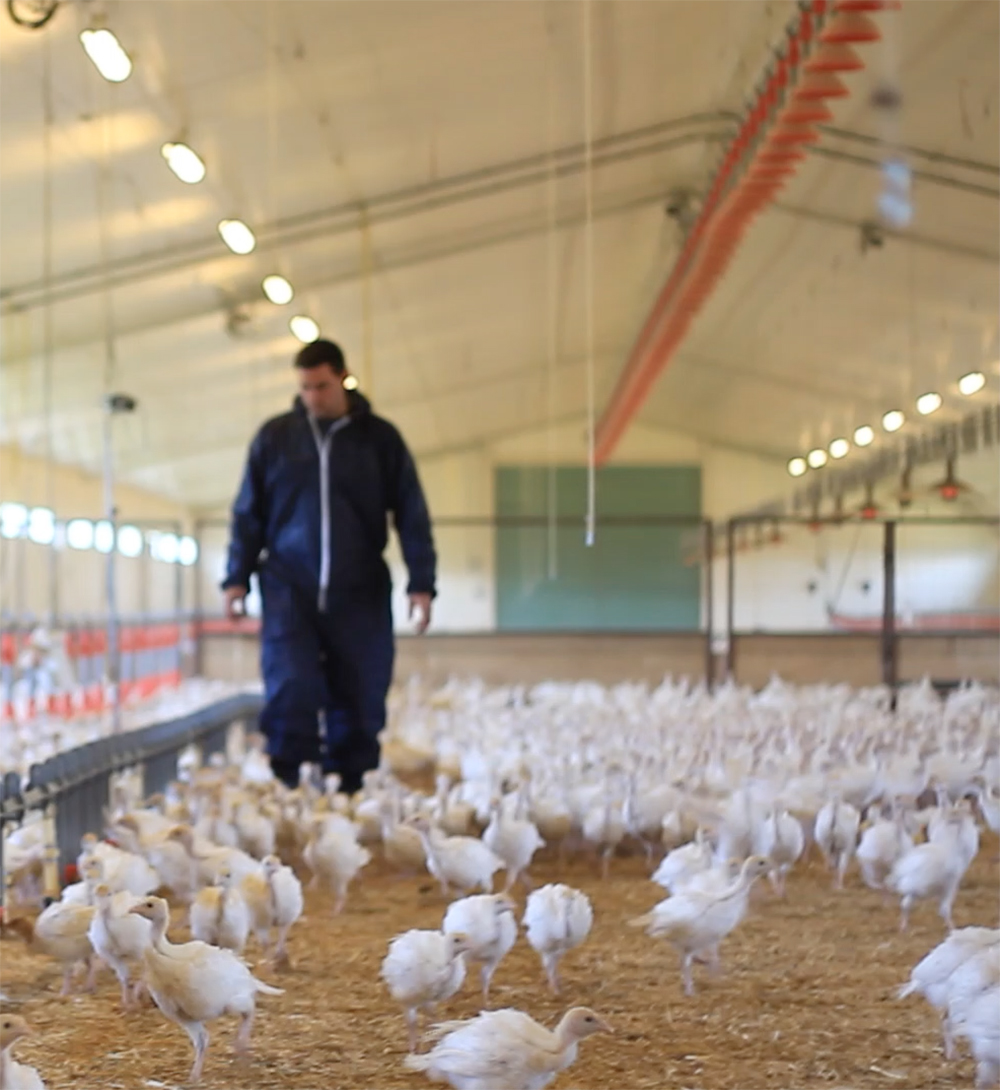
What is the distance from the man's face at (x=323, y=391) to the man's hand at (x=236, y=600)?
659 millimetres

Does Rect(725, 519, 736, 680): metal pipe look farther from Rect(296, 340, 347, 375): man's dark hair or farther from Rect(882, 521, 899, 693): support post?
Rect(296, 340, 347, 375): man's dark hair

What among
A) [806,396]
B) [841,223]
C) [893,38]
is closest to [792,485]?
[806,396]

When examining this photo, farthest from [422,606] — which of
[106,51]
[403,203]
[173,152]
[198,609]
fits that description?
[198,609]

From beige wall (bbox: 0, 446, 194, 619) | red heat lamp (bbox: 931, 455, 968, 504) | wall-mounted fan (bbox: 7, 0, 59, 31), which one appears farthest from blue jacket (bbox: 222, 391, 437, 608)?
red heat lamp (bbox: 931, 455, 968, 504)

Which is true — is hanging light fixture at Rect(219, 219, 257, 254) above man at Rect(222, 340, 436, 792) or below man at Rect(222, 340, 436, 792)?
above

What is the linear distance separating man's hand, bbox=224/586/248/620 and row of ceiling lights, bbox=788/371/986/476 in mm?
3303

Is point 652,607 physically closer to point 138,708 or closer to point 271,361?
point 271,361

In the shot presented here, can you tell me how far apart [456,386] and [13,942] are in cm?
1162

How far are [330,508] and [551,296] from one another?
304 inches

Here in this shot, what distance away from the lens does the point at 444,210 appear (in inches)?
360

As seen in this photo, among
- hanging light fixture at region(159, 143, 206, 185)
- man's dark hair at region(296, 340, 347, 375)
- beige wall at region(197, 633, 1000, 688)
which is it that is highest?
hanging light fixture at region(159, 143, 206, 185)

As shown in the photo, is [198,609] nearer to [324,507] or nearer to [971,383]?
[971,383]

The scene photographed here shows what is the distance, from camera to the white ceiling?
18.0ft

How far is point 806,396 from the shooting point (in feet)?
41.8
